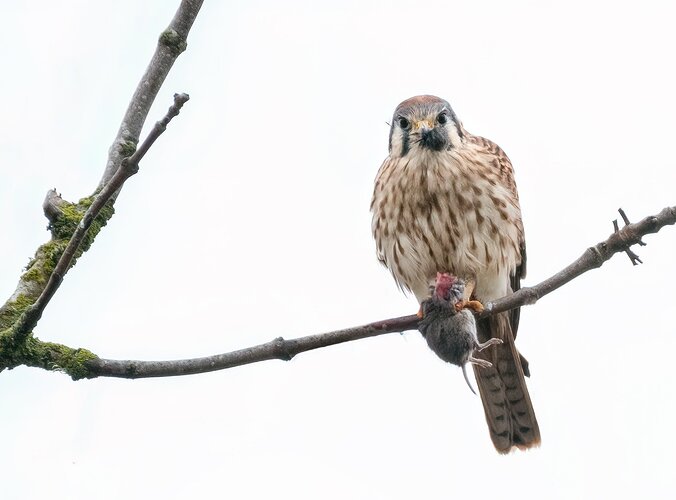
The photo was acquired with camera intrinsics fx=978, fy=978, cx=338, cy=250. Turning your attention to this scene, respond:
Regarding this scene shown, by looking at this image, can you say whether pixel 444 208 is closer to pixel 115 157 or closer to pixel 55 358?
pixel 115 157

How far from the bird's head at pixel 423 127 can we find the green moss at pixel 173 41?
5.74 ft

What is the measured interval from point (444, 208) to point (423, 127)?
46 centimetres

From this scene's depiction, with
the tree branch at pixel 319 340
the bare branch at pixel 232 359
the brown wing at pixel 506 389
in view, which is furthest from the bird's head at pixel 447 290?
the brown wing at pixel 506 389

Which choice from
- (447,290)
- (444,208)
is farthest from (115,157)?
(444,208)

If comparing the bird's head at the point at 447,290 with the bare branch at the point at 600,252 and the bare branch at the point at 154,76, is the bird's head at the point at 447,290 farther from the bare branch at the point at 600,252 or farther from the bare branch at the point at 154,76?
the bare branch at the point at 154,76

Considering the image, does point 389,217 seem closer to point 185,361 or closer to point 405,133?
point 405,133

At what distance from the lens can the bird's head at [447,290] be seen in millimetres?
4121

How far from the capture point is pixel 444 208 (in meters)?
4.96

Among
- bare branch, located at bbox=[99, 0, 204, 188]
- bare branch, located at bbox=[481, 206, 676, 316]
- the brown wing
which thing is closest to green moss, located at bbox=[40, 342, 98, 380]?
bare branch, located at bbox=[99, 0, 204, 188]

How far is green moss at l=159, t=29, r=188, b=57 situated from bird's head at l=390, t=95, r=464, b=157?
5.74ft

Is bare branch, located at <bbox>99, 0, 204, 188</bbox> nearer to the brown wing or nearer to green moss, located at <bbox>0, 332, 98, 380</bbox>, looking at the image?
green moss, located at <bbox>0, 332, 98, 380</bbox>

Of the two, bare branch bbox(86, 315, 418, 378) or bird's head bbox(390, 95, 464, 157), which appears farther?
bird's head bbox(390, 95, 464, 157)

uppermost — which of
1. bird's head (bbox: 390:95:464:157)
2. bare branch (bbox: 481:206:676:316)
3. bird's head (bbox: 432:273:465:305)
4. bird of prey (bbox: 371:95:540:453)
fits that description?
bird's head (bbox: 390:95:464:157)

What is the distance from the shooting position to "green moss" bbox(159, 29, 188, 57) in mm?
3602
